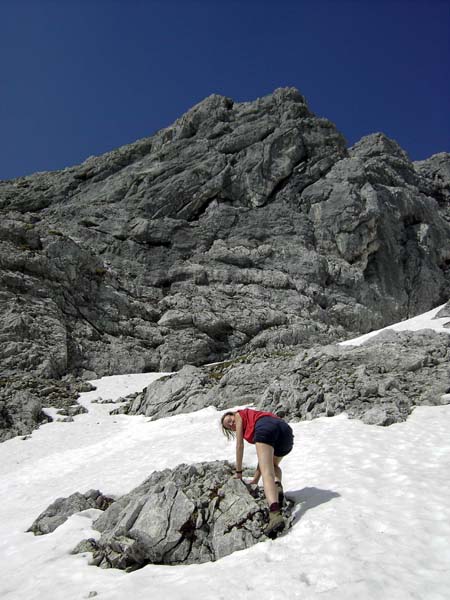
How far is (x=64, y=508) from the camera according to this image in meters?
10.7

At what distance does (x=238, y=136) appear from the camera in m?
68.1

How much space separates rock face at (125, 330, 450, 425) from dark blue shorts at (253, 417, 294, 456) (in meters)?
6.25

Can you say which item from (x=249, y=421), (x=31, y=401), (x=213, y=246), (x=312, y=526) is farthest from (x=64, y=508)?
(x=213, y=246)

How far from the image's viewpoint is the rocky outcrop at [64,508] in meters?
10.0

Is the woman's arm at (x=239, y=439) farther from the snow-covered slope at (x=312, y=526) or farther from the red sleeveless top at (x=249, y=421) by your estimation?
the snow-covered slope at (x=312, y=526)

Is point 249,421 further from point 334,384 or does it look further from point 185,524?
point 334,384

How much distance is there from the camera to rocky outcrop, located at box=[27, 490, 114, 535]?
32.9 ft

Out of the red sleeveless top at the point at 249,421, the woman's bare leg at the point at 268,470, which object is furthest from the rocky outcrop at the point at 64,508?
the woman's bare leg at the point at 268,470

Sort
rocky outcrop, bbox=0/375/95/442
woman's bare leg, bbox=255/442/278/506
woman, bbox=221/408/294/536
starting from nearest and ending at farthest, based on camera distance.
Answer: woman's bare leg, bbox=255/442/278/506 < woman, bbox=221/408/294/536 < rocky outcrop, bbox=0/375/95/442

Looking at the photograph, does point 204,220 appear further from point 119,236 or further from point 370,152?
point 370,152

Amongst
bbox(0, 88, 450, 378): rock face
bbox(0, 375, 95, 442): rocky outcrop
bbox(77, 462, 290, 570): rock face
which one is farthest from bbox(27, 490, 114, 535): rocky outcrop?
bbox(0, 88, 450, 378): rock face

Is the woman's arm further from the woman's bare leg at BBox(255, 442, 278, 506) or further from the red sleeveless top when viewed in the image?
the woman's bare leg at BBox(255, 442, 278, 506)

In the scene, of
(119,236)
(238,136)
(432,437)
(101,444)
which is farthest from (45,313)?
(238,136)

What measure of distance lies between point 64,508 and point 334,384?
11.0m
